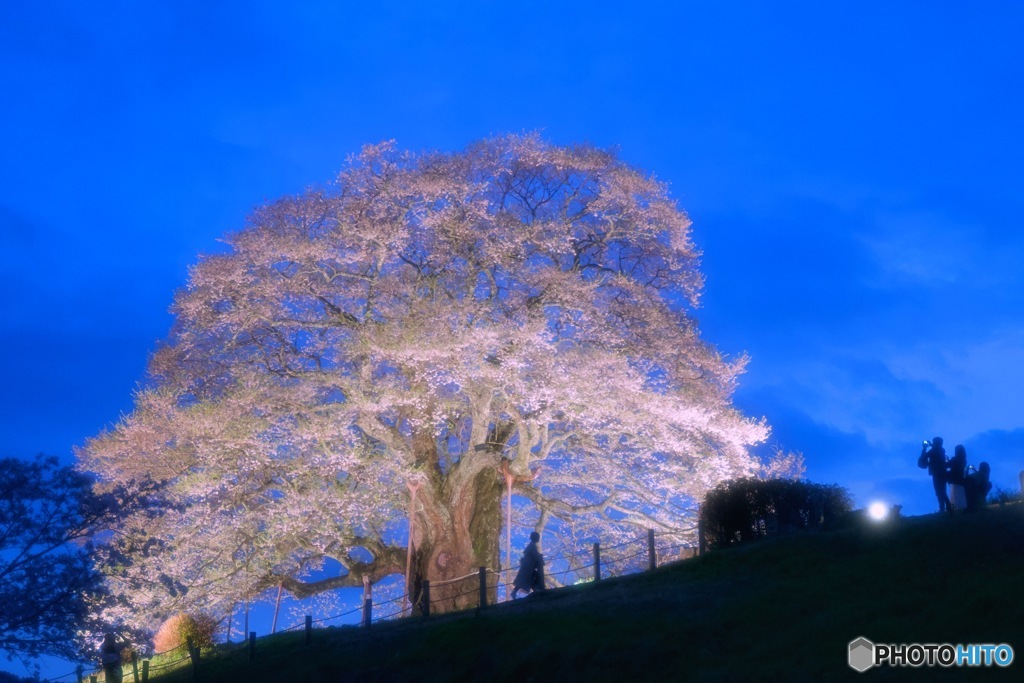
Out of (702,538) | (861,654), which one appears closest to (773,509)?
(702,538)

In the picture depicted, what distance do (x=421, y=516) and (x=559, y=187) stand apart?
1070cm

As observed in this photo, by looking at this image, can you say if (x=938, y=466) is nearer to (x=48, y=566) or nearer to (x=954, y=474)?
(x=954, y=474)

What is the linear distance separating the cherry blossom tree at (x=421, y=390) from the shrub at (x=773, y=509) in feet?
18.3

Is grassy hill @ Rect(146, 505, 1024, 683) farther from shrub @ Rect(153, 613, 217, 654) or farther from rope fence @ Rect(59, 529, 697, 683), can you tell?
shrub @ Rect(153, 613, 217, 654)

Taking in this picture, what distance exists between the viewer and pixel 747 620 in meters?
13.3

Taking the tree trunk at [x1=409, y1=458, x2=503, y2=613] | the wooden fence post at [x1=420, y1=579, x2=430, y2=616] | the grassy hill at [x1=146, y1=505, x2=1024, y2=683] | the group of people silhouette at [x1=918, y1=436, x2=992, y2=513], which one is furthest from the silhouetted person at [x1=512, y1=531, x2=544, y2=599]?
the group of people silhouette at [x1=918, y1=436, x2=992, y2=513]

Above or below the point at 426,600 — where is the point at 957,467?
above

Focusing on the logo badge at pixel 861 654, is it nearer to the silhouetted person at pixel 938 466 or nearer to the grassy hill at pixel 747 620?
the grassy hill at pixel 747 620

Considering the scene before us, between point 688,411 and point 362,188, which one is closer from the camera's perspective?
point 688,411

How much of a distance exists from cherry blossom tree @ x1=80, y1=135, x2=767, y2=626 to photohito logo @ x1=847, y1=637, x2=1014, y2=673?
44.0 feet

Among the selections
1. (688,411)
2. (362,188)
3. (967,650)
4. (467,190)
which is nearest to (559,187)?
(467,190)

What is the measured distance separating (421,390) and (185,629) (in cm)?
985

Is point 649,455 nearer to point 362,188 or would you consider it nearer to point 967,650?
point 362,188

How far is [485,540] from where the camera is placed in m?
25.9
